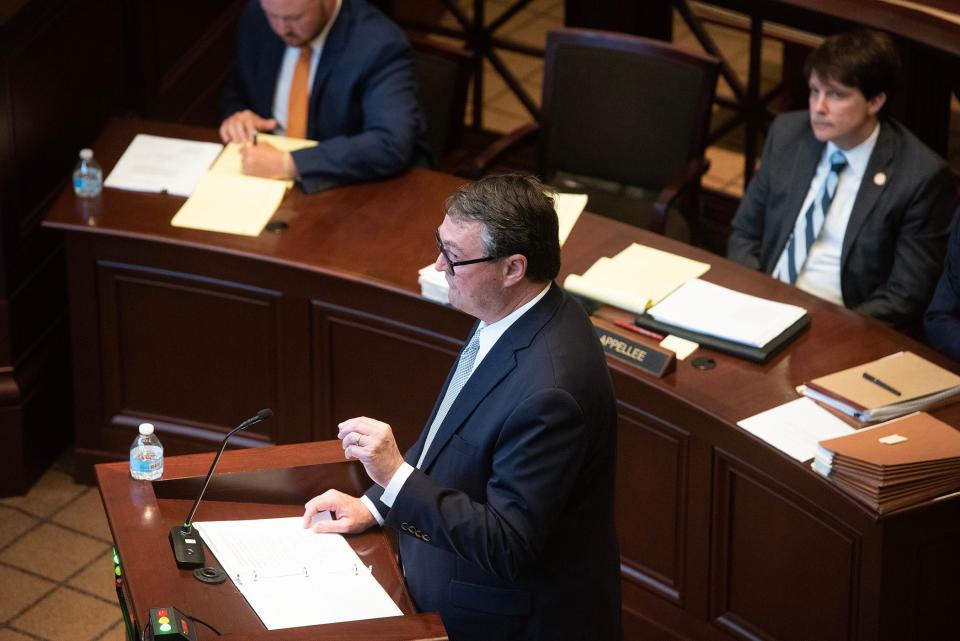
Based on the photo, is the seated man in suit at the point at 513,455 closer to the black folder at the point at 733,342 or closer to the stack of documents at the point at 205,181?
the black folder at the point at 733,342

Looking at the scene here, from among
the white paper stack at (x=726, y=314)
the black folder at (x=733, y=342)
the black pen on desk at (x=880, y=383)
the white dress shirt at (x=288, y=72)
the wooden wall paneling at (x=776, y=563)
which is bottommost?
the wooden wall paneling at (x=776, y=563)

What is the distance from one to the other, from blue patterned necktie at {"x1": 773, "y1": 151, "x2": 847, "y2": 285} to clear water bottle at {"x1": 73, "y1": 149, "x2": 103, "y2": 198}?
2026 mm

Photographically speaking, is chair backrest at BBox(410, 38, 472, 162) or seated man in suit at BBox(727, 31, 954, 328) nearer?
A: seated man in suit at BBox(727, 31, 954, 328)

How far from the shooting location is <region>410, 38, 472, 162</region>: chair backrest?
496cm

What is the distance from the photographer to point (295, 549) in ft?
9.10

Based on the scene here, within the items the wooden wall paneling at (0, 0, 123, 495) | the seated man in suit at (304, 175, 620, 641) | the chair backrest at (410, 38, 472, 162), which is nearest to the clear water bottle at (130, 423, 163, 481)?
the seated man in suit at (304, 175, 620, 641)

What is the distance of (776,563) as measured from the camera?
3.46 m

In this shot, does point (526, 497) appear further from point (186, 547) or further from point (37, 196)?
point (37, 196)

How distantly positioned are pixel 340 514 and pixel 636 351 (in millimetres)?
1031

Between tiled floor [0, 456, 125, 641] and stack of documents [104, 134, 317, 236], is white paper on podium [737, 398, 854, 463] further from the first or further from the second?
tiled floor [0, 456, 125, 641]

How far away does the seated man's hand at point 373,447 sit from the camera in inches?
100

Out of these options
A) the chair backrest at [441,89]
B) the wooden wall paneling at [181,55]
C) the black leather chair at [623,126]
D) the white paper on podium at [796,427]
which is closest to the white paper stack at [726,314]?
the white paper on podium at [796,427]

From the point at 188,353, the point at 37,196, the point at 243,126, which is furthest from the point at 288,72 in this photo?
the point at 188,353

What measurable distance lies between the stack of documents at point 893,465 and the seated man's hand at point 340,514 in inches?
39.9
